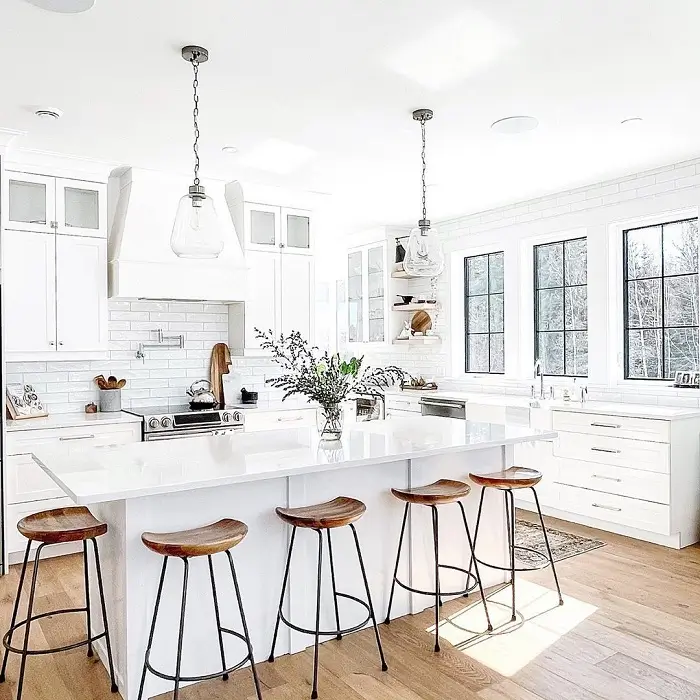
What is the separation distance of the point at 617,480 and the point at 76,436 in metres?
3.77

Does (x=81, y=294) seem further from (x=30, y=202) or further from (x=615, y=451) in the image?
(x=615, y=451)

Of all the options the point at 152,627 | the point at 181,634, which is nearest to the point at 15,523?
the point at 152,627

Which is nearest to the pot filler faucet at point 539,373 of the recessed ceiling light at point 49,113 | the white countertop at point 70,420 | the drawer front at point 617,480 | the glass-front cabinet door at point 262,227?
the drawer front at point 617,480

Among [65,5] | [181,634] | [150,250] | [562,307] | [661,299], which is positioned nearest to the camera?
[181,634]

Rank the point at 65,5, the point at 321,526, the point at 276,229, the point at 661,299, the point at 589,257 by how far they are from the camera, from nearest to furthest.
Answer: the point at 65,5 → the point at 321,526 → the point at 661,299 → the point at 589,257 → the point at 276,229

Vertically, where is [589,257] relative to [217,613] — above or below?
above

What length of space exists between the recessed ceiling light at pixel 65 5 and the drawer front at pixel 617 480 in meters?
4.20

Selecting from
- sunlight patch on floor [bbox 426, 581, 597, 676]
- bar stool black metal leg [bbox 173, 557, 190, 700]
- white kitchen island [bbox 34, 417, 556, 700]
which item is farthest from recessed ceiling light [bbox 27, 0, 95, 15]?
sunlight patch on floor [bbox 426, 581, 597, 676]

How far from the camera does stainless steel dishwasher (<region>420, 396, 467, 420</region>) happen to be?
6.00m

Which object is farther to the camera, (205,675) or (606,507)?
(606,507)

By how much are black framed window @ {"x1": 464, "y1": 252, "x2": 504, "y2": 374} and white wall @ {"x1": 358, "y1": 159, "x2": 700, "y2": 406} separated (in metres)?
0.08

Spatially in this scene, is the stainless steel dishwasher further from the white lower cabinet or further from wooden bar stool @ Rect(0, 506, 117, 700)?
wooden bar stool @ Rect(0, 506, 117, 700)

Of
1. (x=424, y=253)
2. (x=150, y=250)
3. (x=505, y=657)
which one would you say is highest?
(x=150, y=250)

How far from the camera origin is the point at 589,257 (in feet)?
18.4
